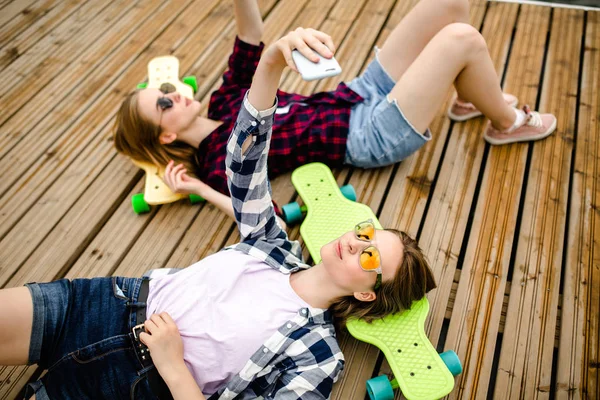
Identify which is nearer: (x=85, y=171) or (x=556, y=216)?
(x=556, y=216)

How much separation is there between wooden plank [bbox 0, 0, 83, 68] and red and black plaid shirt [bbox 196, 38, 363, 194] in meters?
1.63

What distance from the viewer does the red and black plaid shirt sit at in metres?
2.08

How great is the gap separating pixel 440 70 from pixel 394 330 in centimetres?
110

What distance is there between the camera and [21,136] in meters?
2.46

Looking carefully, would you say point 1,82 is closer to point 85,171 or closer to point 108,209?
point 85,171

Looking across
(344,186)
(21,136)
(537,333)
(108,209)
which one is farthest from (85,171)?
(537,333)

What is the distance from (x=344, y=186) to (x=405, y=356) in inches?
32.3

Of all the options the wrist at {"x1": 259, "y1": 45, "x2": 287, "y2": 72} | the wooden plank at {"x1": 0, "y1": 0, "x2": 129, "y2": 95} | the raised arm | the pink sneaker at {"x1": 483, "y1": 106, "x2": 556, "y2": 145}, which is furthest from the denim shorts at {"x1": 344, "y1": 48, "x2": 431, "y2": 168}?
the wooden plank at {"x1": 0, "y1": 0, "x2": 129, "y2": 95}

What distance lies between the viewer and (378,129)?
2033mm

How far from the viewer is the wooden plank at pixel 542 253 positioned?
1.66 metres

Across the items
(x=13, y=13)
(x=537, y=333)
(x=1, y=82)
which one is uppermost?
(x=13, y=13)

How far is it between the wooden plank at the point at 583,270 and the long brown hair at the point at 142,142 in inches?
68.7

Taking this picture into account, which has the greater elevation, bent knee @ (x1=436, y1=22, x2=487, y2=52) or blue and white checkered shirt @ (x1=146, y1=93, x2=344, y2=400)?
bent knee @ (x1=436, y1=22, x2=487, y2=52)

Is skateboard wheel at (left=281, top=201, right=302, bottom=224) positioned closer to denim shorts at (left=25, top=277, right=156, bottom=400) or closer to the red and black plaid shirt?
the red and black plaid shirt
